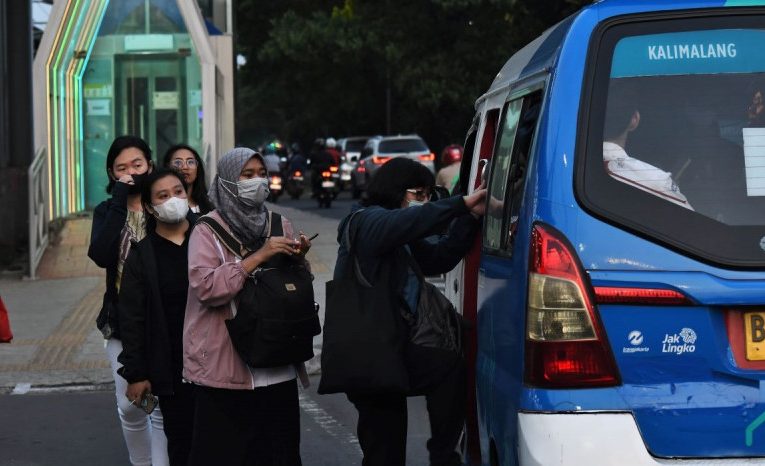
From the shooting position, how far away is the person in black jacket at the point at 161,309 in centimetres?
584

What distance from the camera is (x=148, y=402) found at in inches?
232

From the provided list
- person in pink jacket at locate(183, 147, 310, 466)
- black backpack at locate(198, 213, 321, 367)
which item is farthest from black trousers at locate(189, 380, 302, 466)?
black backpack at locate(198, 213, 321, 367)

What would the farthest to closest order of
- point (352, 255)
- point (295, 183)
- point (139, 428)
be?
point (295, 183)
point (139, 428)
point (352, 255)

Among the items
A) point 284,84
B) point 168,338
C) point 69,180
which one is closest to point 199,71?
point 69,180

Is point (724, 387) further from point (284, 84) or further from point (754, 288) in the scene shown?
point (284, 84)

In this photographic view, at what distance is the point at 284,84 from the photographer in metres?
51.8

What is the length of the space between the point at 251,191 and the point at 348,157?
41.7 meters

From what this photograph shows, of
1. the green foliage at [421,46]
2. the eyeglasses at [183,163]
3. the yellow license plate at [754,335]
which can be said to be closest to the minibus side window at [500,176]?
the yellow license plate at [754,335]

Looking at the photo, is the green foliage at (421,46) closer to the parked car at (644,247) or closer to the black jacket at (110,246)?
the black jacket at (110,246)

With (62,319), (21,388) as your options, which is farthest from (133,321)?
(62,319)

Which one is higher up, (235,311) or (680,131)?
(680,131)

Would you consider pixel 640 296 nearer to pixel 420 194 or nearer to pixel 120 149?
pixel 420 194

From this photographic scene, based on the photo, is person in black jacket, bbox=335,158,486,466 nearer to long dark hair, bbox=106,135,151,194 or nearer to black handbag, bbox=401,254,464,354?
black handbag, bbox=401,254,464,354

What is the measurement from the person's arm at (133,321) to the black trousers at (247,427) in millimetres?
477
